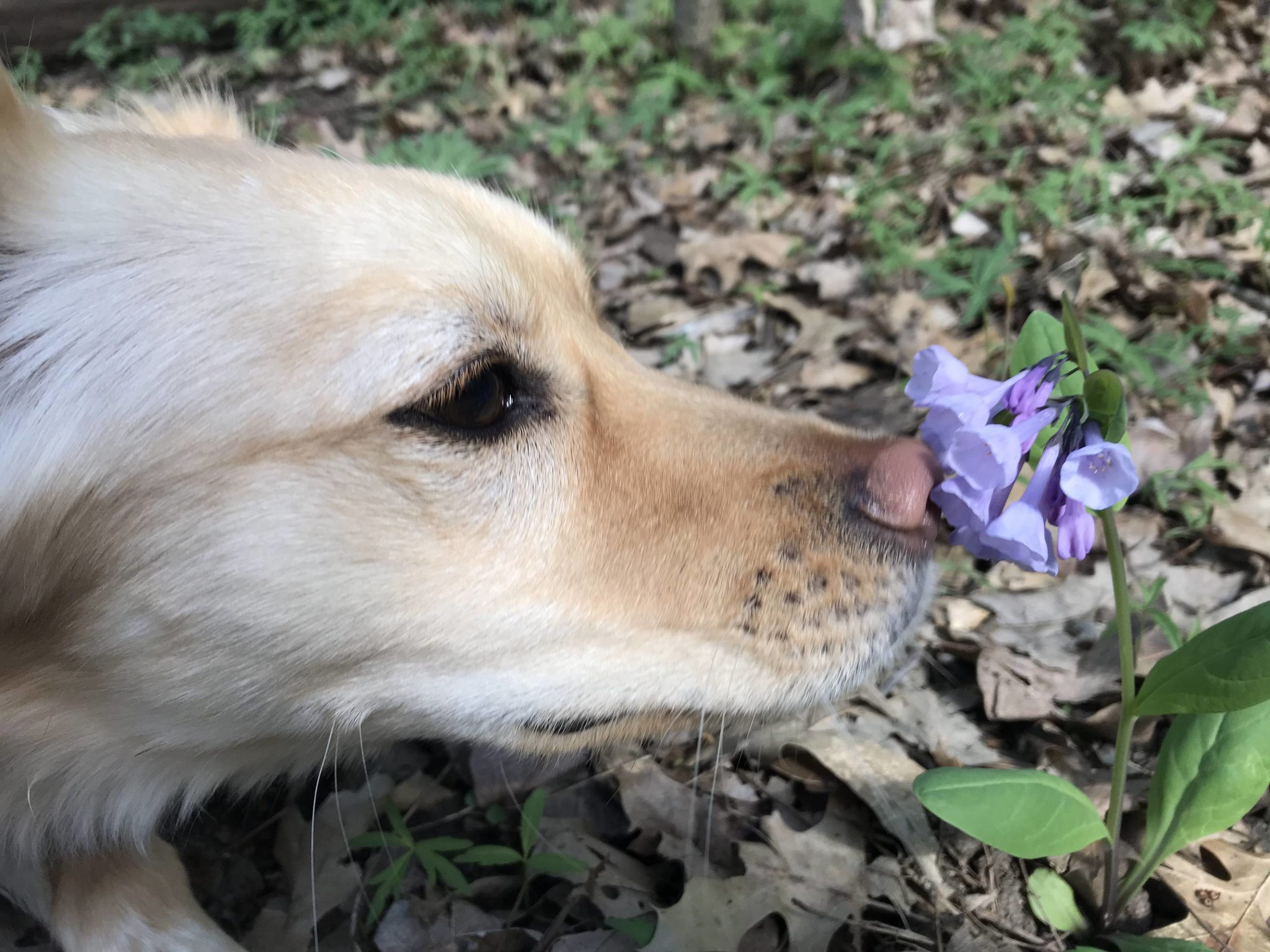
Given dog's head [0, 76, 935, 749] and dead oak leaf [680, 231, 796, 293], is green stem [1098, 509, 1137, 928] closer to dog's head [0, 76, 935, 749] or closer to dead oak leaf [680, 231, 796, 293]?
dog's head [0, 76, 935, 749]

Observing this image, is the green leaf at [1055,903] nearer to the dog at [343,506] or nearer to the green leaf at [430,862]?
the dog at [343,506]

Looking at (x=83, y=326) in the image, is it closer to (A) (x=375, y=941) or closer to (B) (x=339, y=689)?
(B) (x=339, y=689)

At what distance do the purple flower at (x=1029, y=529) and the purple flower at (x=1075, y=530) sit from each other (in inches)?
0.9

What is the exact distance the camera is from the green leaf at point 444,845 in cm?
212

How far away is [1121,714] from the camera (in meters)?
1.62

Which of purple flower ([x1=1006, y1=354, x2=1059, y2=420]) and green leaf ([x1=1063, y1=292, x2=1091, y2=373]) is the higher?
green leaf ([x1=1063, y1=292, x2=1091, y2=373])

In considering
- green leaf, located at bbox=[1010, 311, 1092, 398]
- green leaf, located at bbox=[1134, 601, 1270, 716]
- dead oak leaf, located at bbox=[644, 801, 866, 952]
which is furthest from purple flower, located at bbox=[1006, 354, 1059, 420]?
dead oak leaf, located at bbox=[644, 801, 866, 952]

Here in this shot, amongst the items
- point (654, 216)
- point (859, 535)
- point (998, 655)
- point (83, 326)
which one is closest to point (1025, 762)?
point (998, 655)

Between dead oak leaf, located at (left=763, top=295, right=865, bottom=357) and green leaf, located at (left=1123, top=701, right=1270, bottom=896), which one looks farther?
dead oak leaf, located at (left=763, top=295, right=865, bottom=357)

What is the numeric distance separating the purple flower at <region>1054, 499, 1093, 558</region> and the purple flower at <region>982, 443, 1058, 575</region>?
2cm

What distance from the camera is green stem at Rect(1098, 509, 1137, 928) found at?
4.78ft

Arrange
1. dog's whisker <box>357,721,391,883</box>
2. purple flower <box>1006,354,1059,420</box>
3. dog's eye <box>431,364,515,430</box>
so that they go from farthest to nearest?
dog's whisker <box>357,721,391,883</box>, dog's eye <box>431,364,515,430</box>, purple flower <box>1006,354,1059,420</box>

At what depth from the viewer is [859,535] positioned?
1.72m

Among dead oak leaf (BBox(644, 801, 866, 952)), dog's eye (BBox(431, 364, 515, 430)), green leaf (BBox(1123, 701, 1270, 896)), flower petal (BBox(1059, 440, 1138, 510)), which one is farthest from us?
dead oak leaf (BBox(644, 801, 866, 952))
